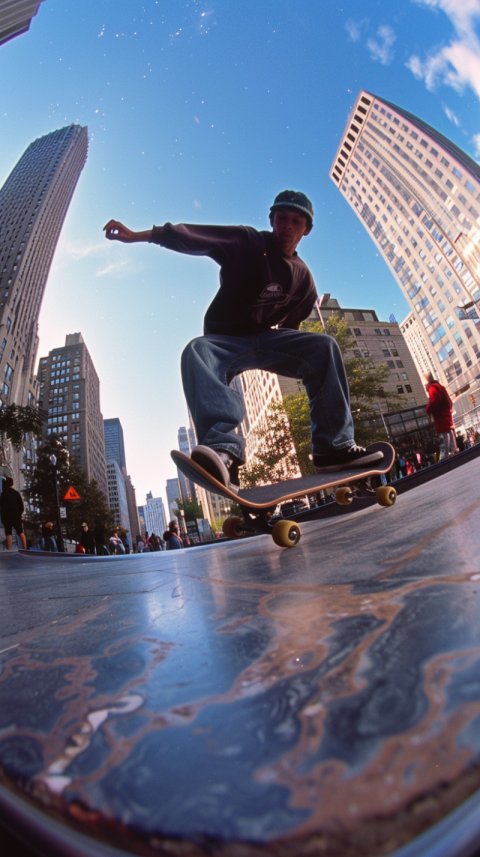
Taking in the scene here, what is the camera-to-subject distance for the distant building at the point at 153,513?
14736 centimetres

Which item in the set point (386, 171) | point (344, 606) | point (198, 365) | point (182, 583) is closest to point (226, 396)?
point (198, 365)

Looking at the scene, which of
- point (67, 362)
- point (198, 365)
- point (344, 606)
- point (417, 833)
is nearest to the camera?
point (417, 833)

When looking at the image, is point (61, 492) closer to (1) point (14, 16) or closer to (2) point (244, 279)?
(2) point (244, 279)

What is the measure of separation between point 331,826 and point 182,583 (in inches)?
31.8

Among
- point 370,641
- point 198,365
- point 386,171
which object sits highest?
point 386,171

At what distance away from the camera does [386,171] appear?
118ft

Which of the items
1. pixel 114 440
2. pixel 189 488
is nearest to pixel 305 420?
pixel 189 488

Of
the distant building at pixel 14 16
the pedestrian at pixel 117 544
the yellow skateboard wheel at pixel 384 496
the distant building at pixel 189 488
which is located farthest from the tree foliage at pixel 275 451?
the distant building at pixel 189 488

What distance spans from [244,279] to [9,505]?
481cm

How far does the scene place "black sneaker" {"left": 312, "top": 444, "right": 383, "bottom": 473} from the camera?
5.90 ft

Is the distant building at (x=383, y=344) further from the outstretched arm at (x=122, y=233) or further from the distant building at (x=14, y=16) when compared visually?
the outstretched arm at (x=122, y=233)

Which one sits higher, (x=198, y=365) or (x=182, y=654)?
(x=198, y=365)

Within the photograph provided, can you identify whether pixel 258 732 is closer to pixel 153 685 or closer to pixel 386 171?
pixel 153 685

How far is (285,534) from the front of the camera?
1255 mm
